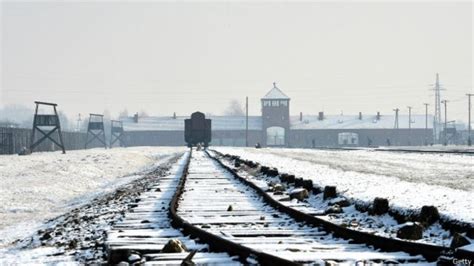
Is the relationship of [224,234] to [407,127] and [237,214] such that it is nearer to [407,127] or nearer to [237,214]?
[237,214]

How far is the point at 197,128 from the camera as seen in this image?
65.2 m

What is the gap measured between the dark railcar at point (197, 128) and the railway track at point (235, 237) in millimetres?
53838

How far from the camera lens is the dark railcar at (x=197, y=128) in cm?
6494

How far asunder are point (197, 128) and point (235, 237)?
193 ft

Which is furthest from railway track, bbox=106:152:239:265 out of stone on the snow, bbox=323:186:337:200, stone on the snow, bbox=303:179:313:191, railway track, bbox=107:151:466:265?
stone on the snow, bbox=303:179:313:191

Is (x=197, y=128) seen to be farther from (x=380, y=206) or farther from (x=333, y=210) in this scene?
(x=380, y=206)

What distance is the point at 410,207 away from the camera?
29.9ft

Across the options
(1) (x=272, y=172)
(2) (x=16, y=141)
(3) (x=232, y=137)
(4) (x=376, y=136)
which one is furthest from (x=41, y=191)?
(4) (x=376, y=136)

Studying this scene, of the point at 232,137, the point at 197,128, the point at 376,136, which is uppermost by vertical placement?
the point at 197,128

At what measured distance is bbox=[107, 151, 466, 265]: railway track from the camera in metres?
5.26

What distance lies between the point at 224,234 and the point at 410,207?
349cm

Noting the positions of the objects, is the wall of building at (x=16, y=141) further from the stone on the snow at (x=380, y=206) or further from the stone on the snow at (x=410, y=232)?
the stone on the snow at (x=410, y=232)

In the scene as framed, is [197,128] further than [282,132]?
No

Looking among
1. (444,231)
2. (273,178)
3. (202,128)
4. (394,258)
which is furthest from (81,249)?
(202,128)
